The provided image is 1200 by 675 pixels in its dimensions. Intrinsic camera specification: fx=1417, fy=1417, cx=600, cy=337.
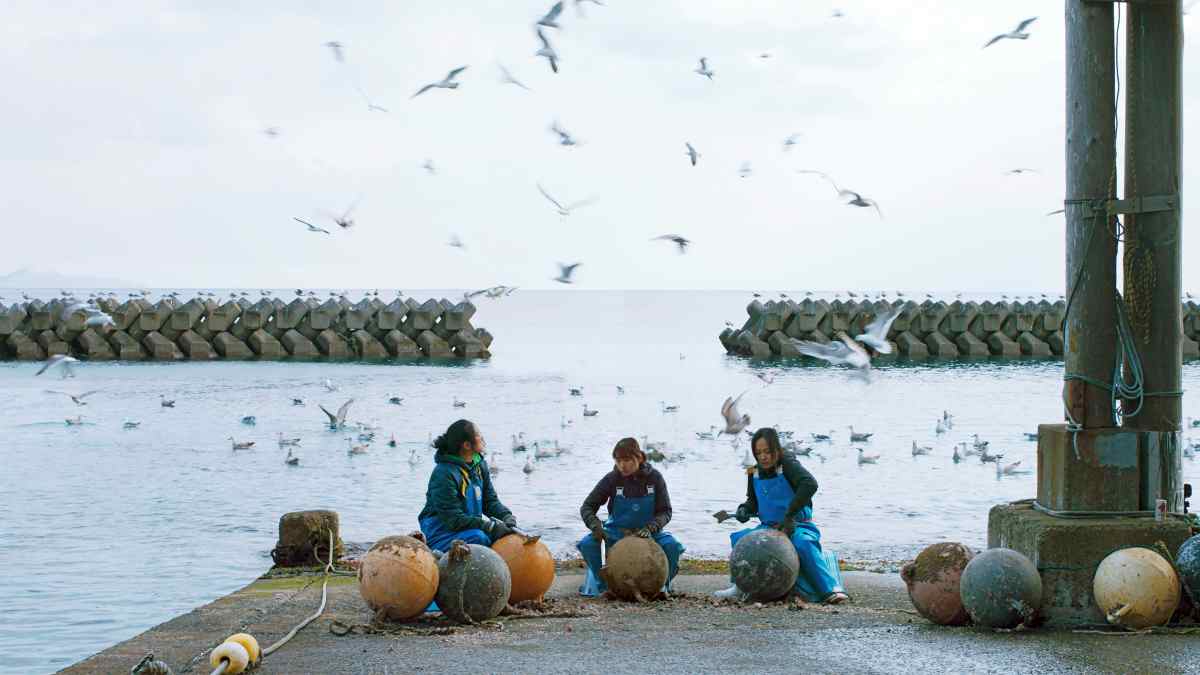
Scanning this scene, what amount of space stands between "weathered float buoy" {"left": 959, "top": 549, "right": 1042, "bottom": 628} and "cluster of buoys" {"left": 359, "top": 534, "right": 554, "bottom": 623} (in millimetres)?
2780

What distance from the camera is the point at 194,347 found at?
45.3 metres

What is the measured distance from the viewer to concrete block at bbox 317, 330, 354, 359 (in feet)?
153

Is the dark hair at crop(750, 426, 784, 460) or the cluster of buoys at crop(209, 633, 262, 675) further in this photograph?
the dark hair at crop(750, 426, 784, 460)

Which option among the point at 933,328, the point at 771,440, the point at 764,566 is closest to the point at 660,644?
the point at 764,566

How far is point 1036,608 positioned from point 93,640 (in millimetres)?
6771

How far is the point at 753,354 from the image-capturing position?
175ft

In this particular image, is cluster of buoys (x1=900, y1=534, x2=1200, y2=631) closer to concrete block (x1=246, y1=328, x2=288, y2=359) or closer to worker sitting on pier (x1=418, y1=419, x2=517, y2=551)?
worker sitting on pier (x1=418, y1=419, x2=517, y2=551)

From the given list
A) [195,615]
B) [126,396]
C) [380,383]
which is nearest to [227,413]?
[126,396]

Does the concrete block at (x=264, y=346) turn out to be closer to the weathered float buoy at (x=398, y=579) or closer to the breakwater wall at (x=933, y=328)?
the breakwater wall at (x=933, y=328)

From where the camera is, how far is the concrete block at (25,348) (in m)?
45.9

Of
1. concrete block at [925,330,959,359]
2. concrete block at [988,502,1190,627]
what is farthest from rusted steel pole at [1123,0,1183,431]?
concrete block at [925,330,959,359]

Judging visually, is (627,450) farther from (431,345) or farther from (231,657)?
(431,345)

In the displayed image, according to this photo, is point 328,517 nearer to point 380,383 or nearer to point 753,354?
point 380,383

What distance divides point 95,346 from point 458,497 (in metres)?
39.4
